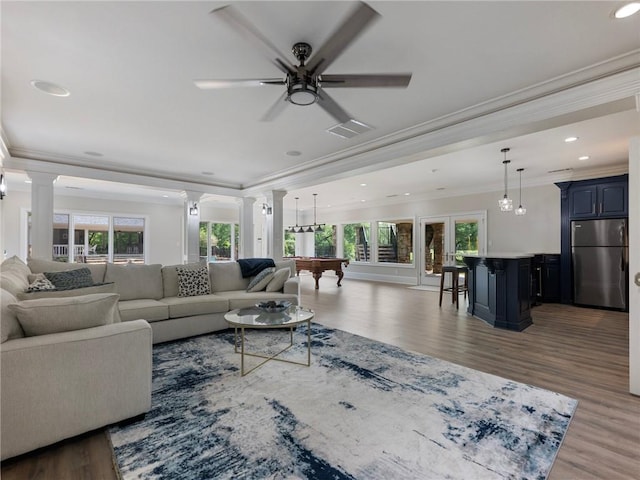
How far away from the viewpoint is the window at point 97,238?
26.7 ft

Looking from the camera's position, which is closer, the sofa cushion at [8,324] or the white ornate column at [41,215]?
the sofa cushion at [8,324]

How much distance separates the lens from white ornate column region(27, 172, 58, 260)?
196 inches

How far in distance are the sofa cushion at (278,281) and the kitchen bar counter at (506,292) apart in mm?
3150

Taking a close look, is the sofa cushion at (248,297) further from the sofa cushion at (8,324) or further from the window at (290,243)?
the window at (290,243)

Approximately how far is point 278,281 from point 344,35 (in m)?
3.48

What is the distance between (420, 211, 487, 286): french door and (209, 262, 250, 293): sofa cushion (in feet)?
19.9

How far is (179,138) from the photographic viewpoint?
429 centimetres

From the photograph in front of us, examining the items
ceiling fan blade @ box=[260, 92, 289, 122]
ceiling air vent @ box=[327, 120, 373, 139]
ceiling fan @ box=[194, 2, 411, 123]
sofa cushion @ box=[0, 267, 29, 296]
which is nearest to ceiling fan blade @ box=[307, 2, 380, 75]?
ceiling fan @ box=[194, 2, 411, 123]

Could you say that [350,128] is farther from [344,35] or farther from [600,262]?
[600,262]

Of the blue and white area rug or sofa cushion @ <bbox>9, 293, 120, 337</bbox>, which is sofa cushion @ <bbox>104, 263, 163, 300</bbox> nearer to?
the blue and white area rug

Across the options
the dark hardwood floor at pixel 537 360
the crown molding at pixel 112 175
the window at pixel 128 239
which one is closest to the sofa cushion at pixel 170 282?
the dark hardwood floor at pixel 537 360

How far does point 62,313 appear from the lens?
1.94 m

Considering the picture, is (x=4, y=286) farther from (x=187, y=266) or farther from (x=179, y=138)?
(x=179, y=138)

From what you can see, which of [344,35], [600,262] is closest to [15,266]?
[344,35]
